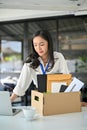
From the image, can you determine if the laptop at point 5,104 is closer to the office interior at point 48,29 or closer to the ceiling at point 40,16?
the ceiling at point 40,16

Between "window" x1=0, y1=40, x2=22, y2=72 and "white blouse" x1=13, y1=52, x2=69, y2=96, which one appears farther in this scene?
"window" x1=0, y1=40, x2=22, y2=72

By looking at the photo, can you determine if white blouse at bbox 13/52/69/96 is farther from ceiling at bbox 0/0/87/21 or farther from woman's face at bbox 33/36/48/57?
ceiling at bbox 0/0/87/21

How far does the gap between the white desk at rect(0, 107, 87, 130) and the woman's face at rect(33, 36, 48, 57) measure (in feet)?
1.88

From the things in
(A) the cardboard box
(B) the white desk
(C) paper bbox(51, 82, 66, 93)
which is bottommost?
(B) the white desk

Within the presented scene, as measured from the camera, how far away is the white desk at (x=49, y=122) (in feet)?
4.51

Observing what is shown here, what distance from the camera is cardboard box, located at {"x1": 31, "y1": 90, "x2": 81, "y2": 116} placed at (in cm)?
166

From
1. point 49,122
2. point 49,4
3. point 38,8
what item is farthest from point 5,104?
point 38,8

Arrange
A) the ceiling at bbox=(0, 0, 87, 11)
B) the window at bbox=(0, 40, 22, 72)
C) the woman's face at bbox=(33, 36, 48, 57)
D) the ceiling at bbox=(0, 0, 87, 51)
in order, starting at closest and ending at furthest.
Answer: the woman's face at bbox=(33, 36, 48, 57), the ceiling at bbox=(0, 0, 87, 11), the ceiling at bbox=(0, 0, 87, 51), the window at bbox=(0, 40, 22, 72)

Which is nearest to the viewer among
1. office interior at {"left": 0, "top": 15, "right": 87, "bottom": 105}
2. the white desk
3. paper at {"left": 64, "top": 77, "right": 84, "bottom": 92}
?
the white desk

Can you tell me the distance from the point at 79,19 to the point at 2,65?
2405 millimetres

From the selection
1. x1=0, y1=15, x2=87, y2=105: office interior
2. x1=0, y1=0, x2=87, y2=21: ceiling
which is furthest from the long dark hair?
x1=0, y1=15, x2=87, y2=105: office interior

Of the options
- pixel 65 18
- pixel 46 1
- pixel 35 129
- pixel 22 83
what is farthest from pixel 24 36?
pixel 35 129

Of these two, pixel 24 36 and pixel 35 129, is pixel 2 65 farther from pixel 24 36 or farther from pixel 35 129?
pixel 35 129

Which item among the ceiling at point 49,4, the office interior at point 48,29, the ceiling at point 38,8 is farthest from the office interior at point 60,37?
the ceiling at point 49,4
